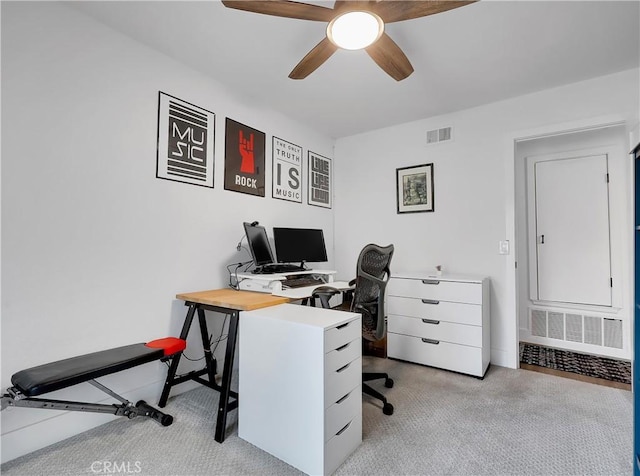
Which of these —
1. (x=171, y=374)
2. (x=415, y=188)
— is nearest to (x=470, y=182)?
(x=415, y=188)

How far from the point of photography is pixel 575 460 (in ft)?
5.22

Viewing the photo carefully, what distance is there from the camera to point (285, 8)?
151cm

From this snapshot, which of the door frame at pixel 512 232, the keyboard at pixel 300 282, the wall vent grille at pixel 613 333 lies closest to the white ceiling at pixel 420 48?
the door frame at pixel 512 232

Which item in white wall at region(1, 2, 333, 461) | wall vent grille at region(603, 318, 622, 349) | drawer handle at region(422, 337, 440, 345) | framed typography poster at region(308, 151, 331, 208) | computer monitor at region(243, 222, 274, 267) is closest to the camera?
white wall at region(1, 2, 333, 461)

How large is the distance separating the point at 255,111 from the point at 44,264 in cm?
207

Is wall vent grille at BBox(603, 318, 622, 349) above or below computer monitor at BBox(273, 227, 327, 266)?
below

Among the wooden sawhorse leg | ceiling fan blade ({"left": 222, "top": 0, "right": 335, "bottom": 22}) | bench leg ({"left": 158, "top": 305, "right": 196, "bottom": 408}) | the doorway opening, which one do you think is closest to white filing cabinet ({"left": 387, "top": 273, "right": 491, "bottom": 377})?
the doorway opening

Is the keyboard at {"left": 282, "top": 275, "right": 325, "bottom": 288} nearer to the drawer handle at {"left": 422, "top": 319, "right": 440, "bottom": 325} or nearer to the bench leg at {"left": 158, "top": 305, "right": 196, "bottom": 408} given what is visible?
the bench leg at {"left": 158, "top": 305, "right": 196, "bottom": 408}

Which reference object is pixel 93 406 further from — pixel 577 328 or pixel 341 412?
pixel 577 328

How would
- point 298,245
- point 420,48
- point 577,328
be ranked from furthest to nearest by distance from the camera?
point 577,328 < point 298,245 < point 420,48

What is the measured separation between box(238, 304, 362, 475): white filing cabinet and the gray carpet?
0.11 meters

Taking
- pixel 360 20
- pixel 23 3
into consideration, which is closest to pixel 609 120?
pixel 360 20

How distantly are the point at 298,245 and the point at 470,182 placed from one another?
187 cm

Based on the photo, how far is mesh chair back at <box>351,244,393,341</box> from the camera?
212 cm
